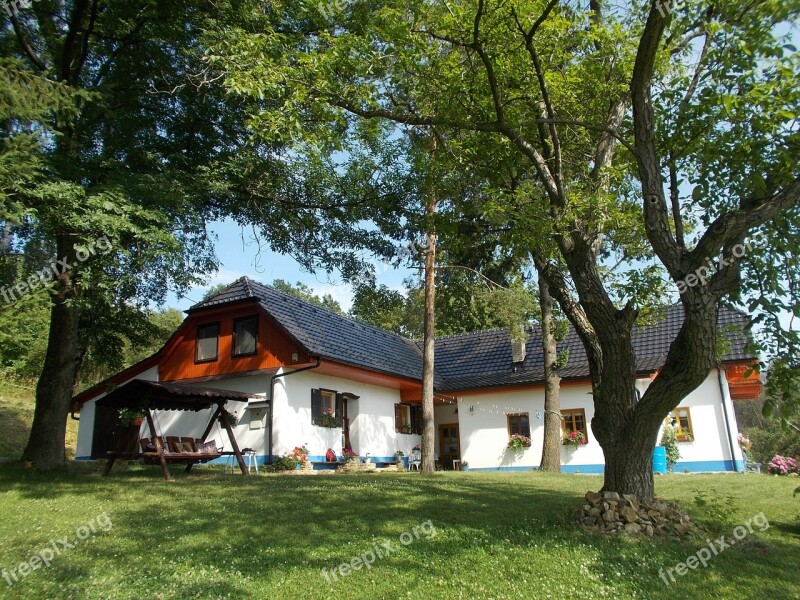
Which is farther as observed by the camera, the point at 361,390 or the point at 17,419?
the point at 17,419

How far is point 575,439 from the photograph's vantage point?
1923cm

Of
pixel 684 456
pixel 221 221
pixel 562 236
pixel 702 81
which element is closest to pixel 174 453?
pixel 221 221

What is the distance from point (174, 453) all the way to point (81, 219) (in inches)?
207

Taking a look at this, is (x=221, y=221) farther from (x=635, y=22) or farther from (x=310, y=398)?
(x=635, y=22)

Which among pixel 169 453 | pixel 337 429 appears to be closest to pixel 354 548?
pixel 169 453

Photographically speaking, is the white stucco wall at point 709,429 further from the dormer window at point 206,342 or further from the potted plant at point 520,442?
the dormer window at point 206,342

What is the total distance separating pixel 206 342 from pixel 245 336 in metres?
1.66

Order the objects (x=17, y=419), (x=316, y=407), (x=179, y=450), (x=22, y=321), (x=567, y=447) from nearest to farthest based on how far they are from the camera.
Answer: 1. (x=22, y=321)
2. (x=179, y=450)
3. (x=316, y=407)
4. (x=567, y=447)
5. (x=17, y=419)

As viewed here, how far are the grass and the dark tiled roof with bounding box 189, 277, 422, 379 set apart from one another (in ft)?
23.1

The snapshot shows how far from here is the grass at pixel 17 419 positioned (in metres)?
18.5

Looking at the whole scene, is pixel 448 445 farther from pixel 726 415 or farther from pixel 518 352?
pixel 726 415

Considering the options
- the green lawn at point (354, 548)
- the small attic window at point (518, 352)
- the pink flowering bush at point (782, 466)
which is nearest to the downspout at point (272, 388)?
the green lawn at point (354, 548)

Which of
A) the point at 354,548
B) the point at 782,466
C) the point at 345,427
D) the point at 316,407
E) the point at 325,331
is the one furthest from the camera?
the point at 325,331

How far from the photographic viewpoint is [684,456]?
18062 millimetres
